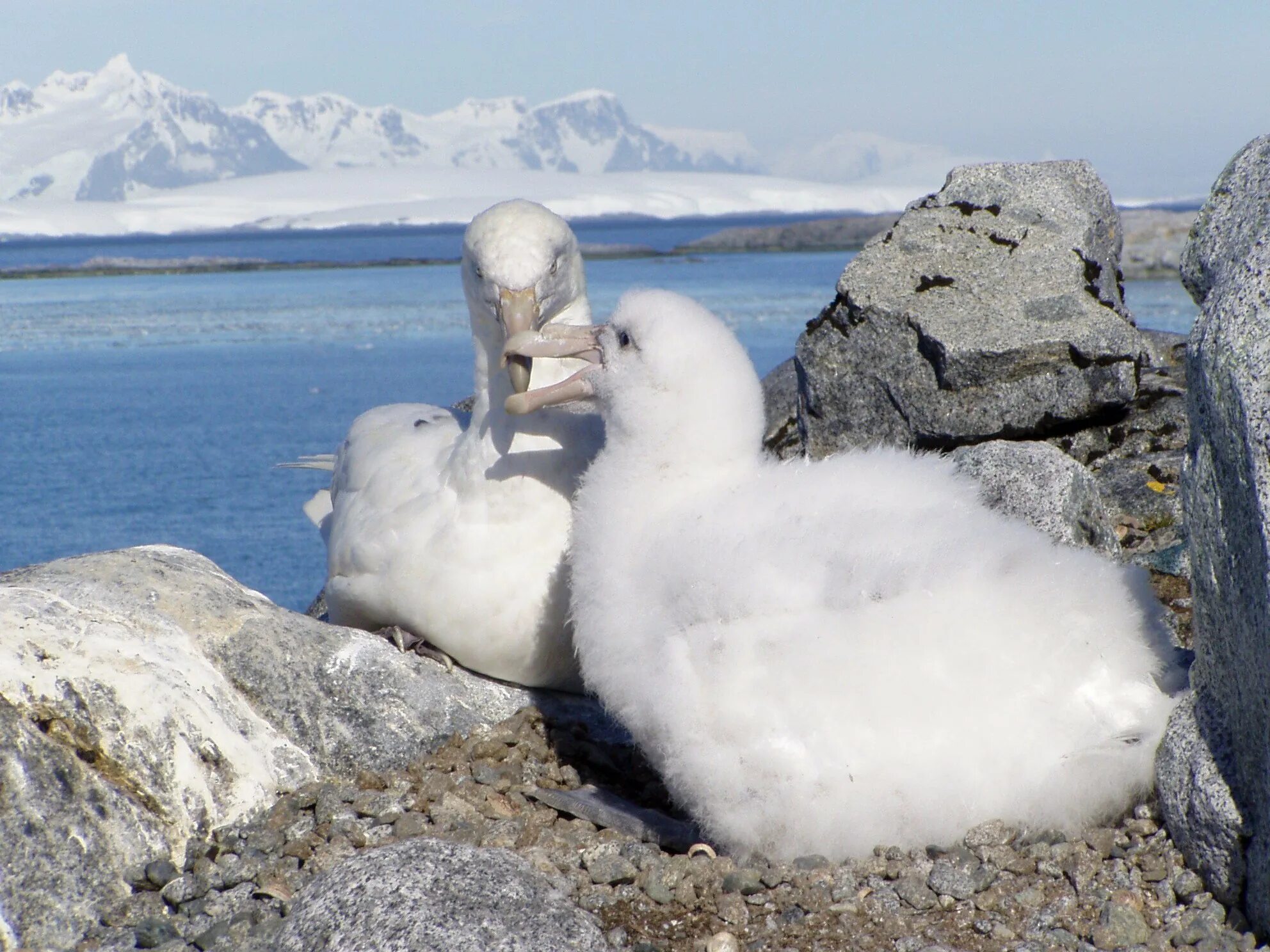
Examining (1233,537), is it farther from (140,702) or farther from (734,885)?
(140,702)

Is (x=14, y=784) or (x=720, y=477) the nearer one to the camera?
(x=14, y=784)

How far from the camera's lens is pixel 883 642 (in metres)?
3.77

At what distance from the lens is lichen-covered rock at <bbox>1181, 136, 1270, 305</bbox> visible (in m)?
3.52

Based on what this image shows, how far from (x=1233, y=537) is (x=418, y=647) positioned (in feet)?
10.2

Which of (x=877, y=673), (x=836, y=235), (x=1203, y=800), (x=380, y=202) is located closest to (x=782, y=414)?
(x=877, y=673)

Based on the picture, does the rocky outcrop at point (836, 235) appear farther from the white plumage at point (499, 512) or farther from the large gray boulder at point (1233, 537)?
the large gray boulder at point (1233, 537)

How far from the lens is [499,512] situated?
5098mm

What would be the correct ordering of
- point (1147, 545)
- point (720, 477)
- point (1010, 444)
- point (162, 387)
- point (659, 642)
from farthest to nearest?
point (162, 387) → point (1147, 545) → point (1010, 444) → point (720, 477) → point (659, 642)

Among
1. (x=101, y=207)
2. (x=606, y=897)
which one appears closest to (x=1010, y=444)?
(x=606, y=897)

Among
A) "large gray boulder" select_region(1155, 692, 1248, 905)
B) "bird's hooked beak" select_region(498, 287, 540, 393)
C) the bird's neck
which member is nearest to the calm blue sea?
"bird's hooked beak" select_region(498, 287, 540, 393)

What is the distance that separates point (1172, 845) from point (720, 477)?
1.67m

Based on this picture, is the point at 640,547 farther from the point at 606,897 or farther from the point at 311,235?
the point at 311,235

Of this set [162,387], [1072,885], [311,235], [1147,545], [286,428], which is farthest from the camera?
[311,235]

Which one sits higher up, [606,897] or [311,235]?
[606,897]
